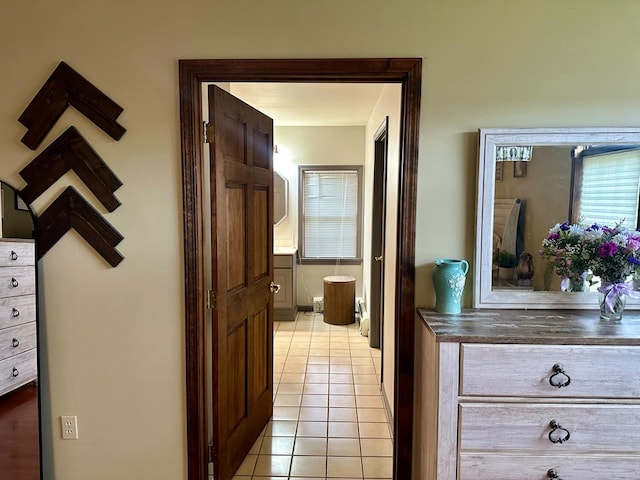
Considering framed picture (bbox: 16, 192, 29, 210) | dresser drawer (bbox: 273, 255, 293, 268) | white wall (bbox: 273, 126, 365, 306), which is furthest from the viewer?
white wall (bbox: 273, 126, 365, 306)

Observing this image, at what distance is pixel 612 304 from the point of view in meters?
1.54

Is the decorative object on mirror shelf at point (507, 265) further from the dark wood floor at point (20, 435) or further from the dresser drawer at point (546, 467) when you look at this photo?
the dark wood floor at point (20, 435)

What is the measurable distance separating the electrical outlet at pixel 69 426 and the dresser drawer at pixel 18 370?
246mm

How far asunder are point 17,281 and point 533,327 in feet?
7.23

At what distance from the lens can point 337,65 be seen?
1628mm

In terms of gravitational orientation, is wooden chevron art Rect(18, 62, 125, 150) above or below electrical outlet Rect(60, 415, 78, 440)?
above

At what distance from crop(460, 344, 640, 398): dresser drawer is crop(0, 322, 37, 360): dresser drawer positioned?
1869mm

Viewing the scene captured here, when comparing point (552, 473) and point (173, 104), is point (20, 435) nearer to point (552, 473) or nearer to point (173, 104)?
point (173, 104)

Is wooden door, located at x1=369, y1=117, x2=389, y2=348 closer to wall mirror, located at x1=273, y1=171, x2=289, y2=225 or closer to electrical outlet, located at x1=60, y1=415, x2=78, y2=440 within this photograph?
wall mirror, located at x1=273, y1=171, x2=289, y2=225

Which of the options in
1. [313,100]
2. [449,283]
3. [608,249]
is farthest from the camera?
[313,100]

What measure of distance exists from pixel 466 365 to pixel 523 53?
1331 millimetres

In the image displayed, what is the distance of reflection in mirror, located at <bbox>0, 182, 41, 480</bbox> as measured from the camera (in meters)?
1.68

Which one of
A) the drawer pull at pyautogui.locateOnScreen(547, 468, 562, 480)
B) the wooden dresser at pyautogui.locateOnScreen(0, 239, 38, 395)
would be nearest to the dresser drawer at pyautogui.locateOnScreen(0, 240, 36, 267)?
the wooden dresser at pyautogui.locateOnScreen(0, 239, 38, 395)

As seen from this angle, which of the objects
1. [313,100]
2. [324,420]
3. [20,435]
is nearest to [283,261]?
[313,100]
